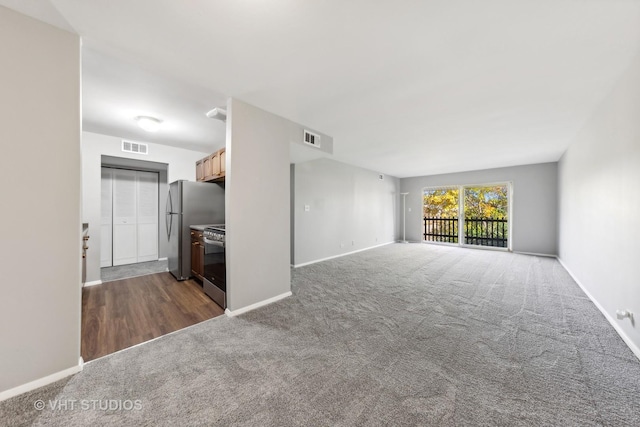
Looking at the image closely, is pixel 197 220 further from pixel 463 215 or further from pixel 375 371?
pixel 463 215

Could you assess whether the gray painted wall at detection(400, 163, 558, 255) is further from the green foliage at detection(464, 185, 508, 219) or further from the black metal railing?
the black metal railing

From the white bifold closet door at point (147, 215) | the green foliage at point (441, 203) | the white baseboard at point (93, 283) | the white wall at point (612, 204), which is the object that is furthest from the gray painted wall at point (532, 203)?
the white baseboard at point (93, 283)

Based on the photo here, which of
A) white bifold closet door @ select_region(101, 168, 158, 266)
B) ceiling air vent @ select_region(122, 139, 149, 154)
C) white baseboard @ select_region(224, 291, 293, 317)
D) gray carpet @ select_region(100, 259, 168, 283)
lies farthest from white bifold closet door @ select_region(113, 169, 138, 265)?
white baseboard @ select_region(224, 291, 293, 317)

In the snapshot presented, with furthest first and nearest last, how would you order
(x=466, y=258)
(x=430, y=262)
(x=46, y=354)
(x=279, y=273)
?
(x=466, y=258)
(x=430, y=262)
(x=279, y=273)
(x=46, y=354)

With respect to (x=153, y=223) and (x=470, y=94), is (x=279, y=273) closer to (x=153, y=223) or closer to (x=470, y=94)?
(x=470, y=94)

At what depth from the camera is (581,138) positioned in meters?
3.67

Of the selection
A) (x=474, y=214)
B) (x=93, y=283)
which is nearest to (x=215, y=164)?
(x=93, y=283)

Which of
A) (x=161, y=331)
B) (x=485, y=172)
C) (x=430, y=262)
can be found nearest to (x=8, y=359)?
(x=161, y=331)

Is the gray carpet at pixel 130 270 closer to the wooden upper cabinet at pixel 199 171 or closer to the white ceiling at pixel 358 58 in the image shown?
the wooden upper cabinet at pixel 199 171

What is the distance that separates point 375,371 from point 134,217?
5699 mm

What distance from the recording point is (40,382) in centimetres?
157

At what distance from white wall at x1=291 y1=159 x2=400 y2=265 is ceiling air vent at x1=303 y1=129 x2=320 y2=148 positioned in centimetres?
124

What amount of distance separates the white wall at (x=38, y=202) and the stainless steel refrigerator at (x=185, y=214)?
2180 mm

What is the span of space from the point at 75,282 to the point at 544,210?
880 cm
